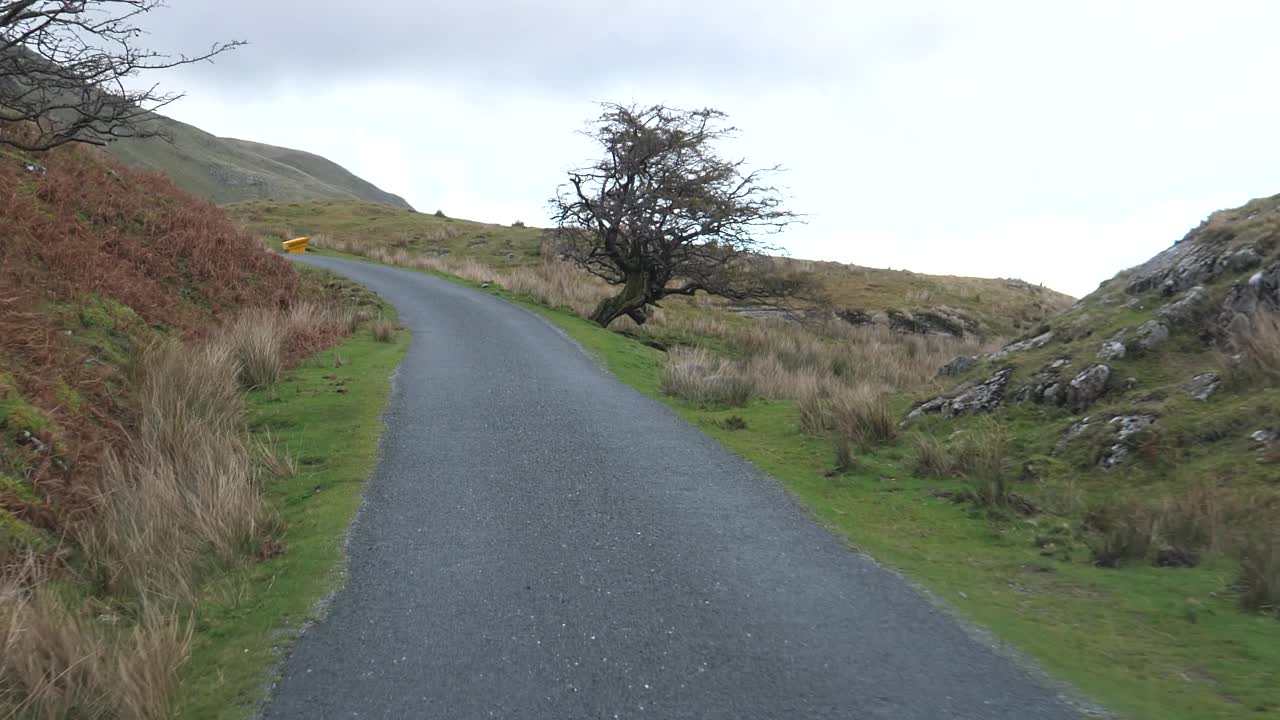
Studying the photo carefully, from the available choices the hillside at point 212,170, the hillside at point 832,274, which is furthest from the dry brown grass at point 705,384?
the hillside at point 212,170

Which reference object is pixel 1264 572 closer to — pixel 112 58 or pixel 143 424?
pixel 143 424

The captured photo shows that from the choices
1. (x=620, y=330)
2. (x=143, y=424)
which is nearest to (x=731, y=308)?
(x=620, y=330)

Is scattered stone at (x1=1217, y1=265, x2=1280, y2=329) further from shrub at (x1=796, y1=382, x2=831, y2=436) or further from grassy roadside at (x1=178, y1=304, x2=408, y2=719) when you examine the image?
grassy roadside at (x1=178, y1=304, x2=408, y2=719)

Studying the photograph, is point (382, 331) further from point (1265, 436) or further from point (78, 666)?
point (1265, 436)

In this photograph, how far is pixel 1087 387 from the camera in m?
8.50

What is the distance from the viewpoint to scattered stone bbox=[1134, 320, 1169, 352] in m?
8.65

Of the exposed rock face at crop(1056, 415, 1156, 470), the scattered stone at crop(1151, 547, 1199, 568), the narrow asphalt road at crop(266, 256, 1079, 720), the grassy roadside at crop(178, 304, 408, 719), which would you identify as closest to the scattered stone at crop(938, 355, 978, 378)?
the exposed rock face at crop(1056, 415, 1156, 470)

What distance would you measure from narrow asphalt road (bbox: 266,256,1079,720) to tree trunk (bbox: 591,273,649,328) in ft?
48.9

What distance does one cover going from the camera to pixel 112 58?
9086 mm

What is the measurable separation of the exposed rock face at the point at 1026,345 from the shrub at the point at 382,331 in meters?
11.5

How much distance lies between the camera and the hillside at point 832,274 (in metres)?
32.8

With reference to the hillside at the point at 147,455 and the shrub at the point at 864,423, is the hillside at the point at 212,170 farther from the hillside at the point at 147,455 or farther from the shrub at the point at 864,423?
the shrub at the point at 864,423

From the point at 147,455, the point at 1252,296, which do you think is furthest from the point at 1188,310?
the point at 147,455

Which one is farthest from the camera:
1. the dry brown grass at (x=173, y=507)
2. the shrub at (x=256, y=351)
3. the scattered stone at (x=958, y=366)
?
the scattered stone at (x=958, y=366)
